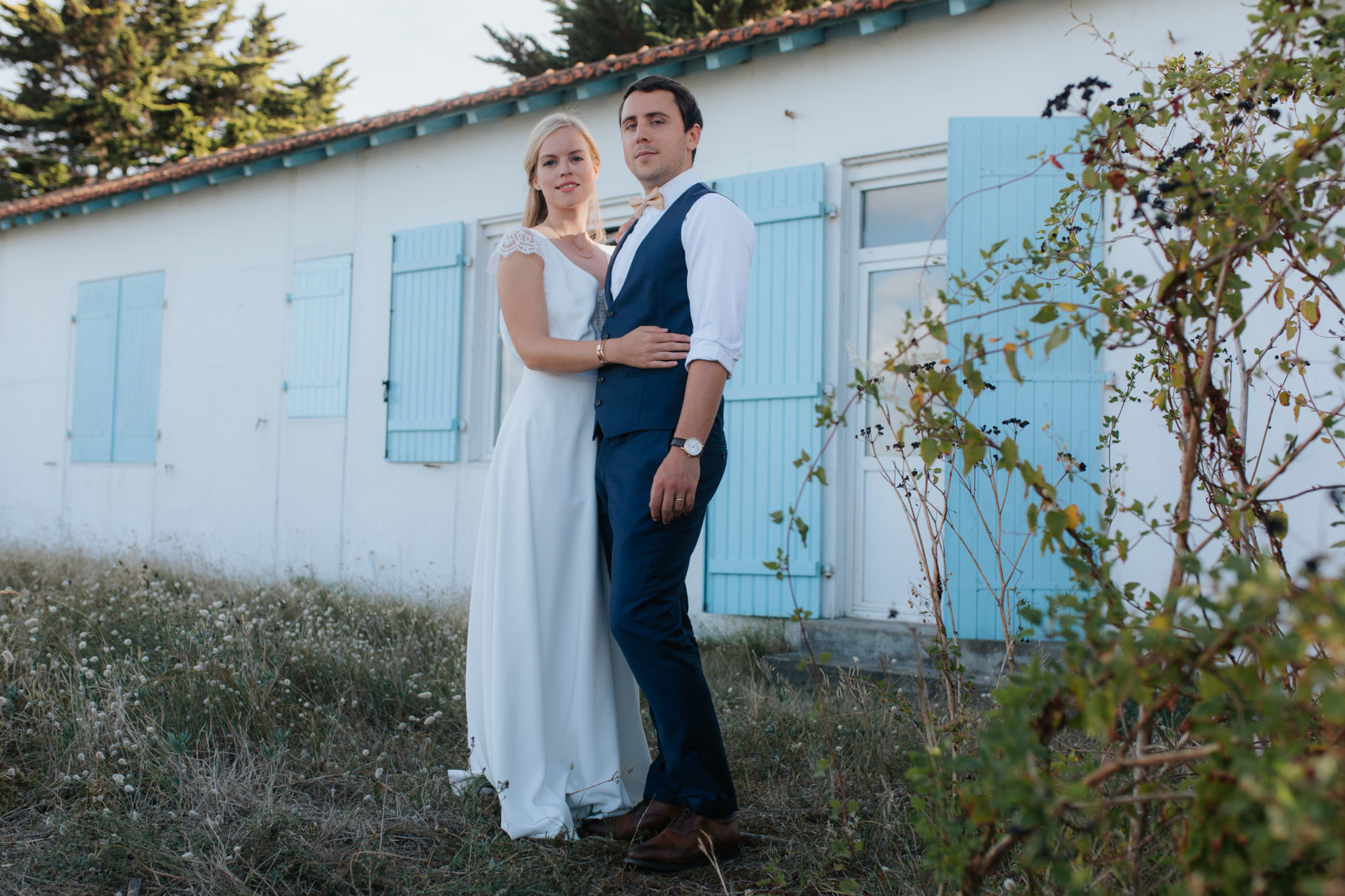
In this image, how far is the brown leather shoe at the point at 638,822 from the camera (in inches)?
99.0

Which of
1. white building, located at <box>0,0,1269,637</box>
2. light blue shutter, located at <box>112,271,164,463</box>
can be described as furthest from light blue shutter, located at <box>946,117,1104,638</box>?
light blue shutter, located at <box>112,271,164,463</box>

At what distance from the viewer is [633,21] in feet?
43.7

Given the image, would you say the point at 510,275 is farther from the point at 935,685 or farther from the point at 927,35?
the point at 927,35

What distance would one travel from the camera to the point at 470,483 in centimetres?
682

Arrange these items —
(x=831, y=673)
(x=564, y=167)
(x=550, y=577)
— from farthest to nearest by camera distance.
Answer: (x=831, y=673), (x=564, y=167), (x=550, y=577)

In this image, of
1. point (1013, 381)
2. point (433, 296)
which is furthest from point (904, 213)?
point (433, 296)

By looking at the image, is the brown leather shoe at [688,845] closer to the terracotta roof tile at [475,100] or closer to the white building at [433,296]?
the white building at [433,296]

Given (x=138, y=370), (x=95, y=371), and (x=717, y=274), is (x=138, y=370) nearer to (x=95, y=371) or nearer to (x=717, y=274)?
(x=95, y=371)

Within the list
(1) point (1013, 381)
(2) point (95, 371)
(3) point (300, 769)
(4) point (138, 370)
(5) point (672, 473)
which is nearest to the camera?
(5) point (672, 473)

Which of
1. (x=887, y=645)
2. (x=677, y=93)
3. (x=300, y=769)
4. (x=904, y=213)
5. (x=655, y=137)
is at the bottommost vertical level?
(x=300, y=769)

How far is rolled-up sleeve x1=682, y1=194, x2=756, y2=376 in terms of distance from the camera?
2387 mm

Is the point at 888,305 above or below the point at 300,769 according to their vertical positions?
→ above

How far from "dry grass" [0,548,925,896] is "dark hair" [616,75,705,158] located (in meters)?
1.66

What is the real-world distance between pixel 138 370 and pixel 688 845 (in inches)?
326
